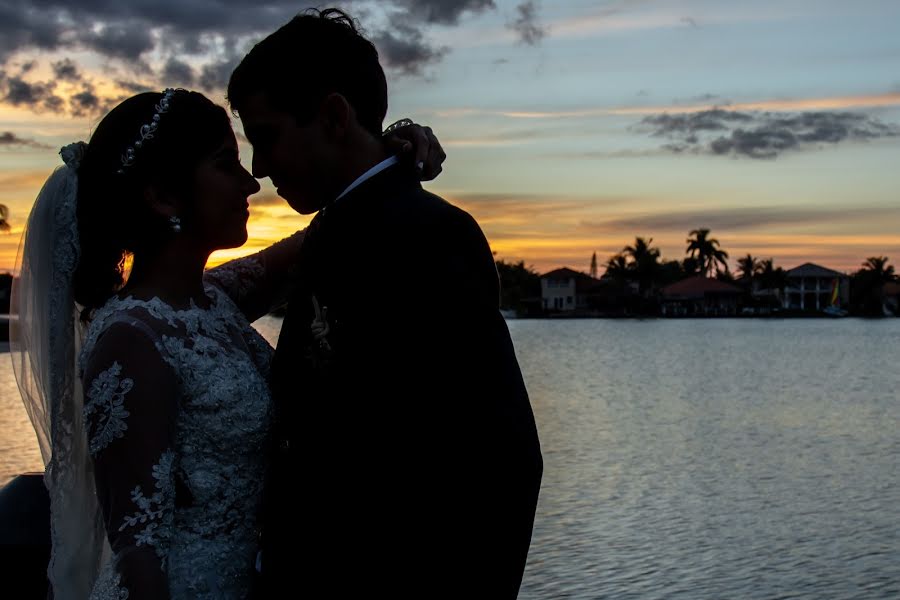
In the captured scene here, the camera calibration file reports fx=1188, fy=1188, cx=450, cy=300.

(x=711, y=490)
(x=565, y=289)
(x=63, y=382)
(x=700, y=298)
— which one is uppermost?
(x=565, y=289)

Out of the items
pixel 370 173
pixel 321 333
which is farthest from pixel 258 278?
pixel 321 333

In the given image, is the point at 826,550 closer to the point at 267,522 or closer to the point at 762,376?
the point at 267,522

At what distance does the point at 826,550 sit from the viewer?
11266 millimetres

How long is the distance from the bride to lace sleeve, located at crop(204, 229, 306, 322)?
41cm

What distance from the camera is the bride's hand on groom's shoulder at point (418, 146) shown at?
238cm

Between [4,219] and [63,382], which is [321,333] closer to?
[63,382]

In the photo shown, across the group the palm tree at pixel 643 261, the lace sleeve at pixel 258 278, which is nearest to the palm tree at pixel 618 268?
the palm tree at pixel 643 261

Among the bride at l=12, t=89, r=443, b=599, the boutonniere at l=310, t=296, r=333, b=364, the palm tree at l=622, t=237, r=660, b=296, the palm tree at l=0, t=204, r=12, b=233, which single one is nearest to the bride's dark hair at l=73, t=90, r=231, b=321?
the bride at l=12, t=89, r=443, b=599

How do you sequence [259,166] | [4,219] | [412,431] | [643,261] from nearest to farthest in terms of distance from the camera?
[412,431] → [259,166] → [4,219] → [643,261]

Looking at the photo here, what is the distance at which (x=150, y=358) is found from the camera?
2230mm

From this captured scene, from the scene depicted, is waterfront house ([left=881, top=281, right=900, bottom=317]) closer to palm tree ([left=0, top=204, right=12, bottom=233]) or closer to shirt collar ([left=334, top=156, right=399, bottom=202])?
palm tree ([left=0, top=204, right=12, bottom=233])

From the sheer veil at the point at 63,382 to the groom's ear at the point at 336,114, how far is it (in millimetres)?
709

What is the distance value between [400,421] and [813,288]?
16570 cm

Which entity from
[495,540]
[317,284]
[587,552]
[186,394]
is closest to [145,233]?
[186,394]
